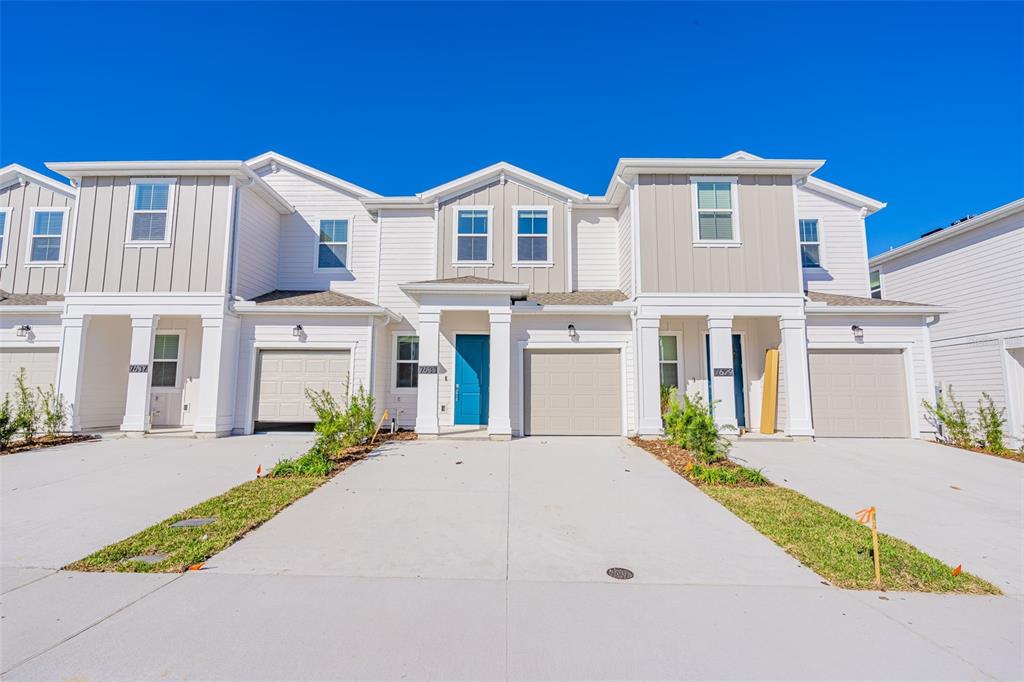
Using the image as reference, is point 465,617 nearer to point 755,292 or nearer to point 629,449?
point 629,449

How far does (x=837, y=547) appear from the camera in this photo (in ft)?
14.5

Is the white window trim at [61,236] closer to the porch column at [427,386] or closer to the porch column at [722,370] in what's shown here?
the porch column at [427,386]

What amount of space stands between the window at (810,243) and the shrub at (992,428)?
489 cm

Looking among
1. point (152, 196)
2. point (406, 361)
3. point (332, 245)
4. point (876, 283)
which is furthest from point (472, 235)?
point (876, 283)

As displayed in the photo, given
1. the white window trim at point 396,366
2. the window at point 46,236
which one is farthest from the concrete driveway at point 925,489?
the window at point 46,236

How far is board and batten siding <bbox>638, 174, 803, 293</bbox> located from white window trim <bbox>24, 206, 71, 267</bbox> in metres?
14.9

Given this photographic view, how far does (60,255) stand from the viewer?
12281 millimetres

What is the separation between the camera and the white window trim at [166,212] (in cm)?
1074

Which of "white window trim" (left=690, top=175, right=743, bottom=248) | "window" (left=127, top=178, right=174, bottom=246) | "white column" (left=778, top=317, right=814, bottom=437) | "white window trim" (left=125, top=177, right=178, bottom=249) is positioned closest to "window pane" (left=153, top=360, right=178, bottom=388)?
"white window trim" (left=125, top=177, right=178, bottom=249)

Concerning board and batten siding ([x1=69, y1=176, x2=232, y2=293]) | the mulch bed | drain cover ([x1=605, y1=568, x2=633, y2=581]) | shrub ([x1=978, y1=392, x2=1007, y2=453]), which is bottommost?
drain cover ([x1=605, y1=568, x2=633, y2=581])

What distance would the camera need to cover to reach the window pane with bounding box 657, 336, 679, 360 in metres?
11.6

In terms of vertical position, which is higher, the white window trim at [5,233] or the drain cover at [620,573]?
the white window trim at [5,233]

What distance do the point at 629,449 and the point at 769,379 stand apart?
449 centimetres

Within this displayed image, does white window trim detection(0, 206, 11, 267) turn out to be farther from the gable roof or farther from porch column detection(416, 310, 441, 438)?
porch column detection(416, 310, 441, 438)
